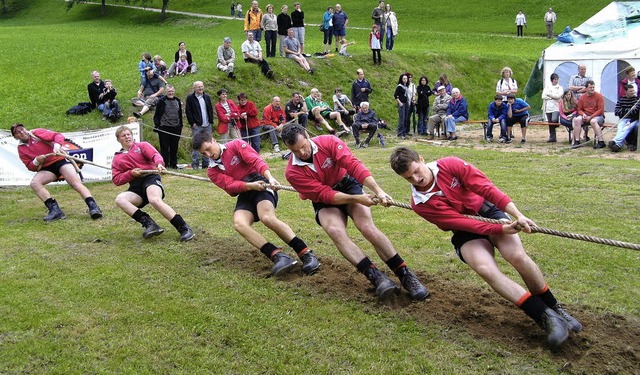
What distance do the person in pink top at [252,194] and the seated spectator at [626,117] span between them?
1031 cm

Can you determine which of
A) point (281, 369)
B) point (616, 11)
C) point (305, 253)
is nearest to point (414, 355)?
point (281, 369)

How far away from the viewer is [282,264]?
7.47 metres

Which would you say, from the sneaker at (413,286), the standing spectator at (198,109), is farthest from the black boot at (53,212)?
the sneaker at (413,286)

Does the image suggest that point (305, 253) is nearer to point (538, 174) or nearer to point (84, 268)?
point (84, 268)

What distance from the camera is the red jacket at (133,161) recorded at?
9766 millimetres

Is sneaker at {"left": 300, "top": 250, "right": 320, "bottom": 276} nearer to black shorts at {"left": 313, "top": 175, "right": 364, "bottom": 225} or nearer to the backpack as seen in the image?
black shorts at {"left": 313, "top": 175, "right": 364, "bottom": 225}

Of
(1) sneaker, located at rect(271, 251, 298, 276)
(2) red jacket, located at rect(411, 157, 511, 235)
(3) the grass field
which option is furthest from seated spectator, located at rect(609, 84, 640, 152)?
(2) red jacket, located at rect(411, 157, 511, 235)

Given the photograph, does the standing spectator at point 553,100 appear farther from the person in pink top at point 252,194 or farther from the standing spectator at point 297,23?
the person in pink top at point 252,194

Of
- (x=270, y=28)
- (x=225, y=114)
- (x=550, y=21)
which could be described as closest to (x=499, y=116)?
(x=225, y=114)

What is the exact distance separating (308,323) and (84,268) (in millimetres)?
3383

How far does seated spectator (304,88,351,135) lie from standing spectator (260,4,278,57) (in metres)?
4.36

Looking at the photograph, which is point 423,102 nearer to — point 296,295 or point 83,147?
point 83,147

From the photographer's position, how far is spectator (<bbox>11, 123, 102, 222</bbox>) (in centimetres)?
1112

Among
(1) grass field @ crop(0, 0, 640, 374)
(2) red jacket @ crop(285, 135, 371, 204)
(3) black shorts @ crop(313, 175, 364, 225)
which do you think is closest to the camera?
(1) grass field @ crop(0, 0, 640, 374)
